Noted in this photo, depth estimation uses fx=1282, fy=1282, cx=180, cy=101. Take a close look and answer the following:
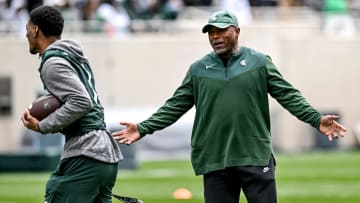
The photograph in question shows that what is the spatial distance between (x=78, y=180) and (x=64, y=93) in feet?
2.01

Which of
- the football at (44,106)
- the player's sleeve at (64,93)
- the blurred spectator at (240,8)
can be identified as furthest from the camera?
the blurred spectator at (240,8)

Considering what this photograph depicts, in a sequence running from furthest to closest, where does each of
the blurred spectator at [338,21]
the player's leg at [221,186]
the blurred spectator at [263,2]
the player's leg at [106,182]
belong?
the blurred spectator at [263,2], the blurred spectator at [338,21], the player's leg at [221,186], the player's leg at [106,182]

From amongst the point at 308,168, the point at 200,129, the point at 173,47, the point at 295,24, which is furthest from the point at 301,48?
the point at 200,129

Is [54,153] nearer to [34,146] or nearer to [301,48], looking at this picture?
[34,146]

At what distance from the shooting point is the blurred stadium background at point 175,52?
29812mm

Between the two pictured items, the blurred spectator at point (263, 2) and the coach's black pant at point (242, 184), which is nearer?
the coach's black pant at point (242, 184)

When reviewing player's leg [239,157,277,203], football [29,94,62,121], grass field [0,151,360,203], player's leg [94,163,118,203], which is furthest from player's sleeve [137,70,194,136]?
grass field [0,151,360,203]

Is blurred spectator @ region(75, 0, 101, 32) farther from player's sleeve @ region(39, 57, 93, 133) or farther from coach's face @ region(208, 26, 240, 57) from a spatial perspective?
player's sleeve @ region(39, 57, 93, 133)

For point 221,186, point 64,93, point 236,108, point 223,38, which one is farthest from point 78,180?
point 223,38

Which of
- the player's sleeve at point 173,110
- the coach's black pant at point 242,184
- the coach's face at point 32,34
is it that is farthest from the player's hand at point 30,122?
the coach's black pant at point 242,184

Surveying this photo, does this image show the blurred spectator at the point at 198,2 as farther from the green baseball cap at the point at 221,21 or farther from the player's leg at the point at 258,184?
the player's leg at the point at 258,184

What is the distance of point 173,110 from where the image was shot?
9711 millimetres

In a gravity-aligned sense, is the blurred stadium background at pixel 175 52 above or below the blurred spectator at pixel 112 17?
below

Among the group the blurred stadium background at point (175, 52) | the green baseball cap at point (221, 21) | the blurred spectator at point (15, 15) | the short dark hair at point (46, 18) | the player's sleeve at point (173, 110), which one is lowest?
the blurred stadium background at point (175, 52)
